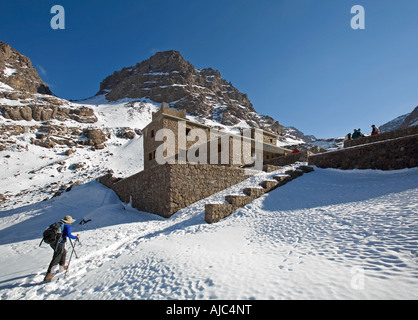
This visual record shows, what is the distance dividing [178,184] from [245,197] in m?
4.39

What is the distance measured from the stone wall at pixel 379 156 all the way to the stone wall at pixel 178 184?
5.93 metres

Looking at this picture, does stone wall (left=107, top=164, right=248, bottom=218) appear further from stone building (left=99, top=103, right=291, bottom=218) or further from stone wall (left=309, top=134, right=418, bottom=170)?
stone wall (left=309, top=134, right=418, bottom=170)

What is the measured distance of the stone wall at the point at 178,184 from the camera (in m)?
Answer: 12.4

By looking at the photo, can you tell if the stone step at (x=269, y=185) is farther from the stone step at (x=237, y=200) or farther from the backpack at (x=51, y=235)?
the backpack at (x=51, y=235)

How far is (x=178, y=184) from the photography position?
1256 centimetres

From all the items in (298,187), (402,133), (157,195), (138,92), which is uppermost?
(138,92)

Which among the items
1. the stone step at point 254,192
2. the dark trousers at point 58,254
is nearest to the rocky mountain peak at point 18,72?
the dark trousers at point 58,254

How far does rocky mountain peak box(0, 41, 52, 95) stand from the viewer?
266 ft

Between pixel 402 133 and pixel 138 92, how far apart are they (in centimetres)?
11649

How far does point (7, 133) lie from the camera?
44.8 metres

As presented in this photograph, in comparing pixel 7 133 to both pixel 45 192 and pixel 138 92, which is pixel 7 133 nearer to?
pixel 45 192

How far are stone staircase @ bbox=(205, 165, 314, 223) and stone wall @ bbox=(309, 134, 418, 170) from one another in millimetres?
1536

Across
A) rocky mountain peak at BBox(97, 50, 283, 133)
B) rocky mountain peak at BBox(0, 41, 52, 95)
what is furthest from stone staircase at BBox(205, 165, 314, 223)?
rocky mountain peak at BBox(0, 41, 52, 95)

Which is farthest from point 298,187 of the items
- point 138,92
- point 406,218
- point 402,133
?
point 138,92
